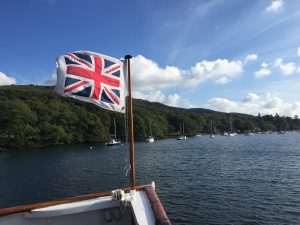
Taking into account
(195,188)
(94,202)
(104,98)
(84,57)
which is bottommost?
(195,188)

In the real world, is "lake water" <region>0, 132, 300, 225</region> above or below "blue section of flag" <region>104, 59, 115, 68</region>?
below

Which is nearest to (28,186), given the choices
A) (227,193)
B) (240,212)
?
(227,193)

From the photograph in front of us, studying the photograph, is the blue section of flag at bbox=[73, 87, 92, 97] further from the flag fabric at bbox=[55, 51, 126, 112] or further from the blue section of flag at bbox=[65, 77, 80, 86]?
the blue section of flag at bbox=[65, 77, 80, 86]

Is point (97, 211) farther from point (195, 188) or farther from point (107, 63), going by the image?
point (195, 188)

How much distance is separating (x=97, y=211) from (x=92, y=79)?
4.49 meters

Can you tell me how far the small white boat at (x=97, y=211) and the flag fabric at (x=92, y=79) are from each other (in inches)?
123

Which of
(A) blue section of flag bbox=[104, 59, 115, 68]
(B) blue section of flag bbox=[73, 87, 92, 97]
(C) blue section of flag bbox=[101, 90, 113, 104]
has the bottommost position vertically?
(C) blue section of flag bbox=[101, 90, 113, 104]

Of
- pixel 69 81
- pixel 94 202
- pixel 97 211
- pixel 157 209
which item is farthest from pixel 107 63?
pixel 157 209

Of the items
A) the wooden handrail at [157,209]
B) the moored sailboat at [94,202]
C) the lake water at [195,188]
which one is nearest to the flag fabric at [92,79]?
the moored sailboat at [94,202]

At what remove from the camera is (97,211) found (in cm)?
1069

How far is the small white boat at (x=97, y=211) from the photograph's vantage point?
9.59 metres

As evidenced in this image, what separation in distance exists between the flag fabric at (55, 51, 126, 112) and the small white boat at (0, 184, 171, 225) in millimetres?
3134

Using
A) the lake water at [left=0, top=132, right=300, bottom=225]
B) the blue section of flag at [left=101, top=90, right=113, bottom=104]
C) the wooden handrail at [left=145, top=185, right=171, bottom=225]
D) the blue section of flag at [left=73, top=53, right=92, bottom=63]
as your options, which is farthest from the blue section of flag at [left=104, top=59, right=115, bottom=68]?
the lake water at [left=0, top=132, right=300, bottom=225]

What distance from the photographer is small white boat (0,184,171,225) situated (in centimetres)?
959
